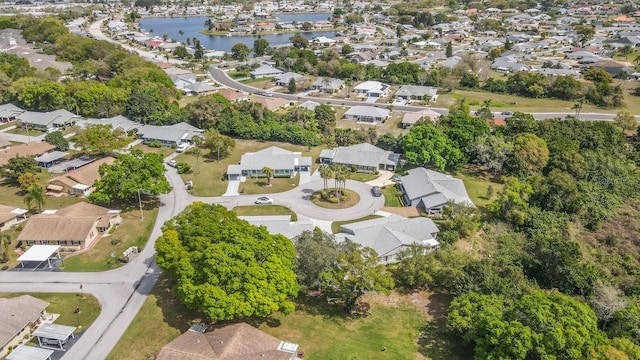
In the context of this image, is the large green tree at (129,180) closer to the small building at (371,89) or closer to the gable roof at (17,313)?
the gable roof at (17,313)

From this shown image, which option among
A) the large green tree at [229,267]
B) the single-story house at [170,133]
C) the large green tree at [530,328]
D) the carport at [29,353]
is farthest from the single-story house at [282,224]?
the single-story house at [170,133]

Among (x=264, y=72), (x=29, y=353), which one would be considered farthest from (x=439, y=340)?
(x=264, y=72)

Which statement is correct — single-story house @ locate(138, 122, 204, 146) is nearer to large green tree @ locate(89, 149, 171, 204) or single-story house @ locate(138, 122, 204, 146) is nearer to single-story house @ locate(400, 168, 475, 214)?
large green tree @ locate(89, 149, 171, 204)

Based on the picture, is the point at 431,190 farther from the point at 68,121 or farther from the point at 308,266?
the point at 68,121

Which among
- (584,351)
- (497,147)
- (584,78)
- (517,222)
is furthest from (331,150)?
(584,78)

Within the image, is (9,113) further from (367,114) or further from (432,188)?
(432,188)

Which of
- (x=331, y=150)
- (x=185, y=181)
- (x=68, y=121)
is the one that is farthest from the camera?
(x=68, y=121)
